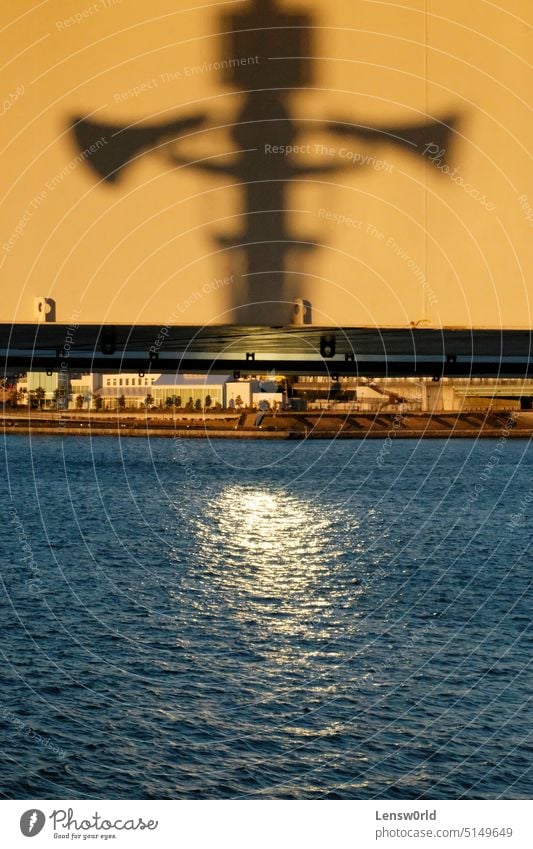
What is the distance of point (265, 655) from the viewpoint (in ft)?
102

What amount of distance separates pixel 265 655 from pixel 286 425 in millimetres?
142761

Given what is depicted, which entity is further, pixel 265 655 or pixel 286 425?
pixel 286 425

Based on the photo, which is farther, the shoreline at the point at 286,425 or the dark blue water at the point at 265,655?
the shoreline at the point at 286,425

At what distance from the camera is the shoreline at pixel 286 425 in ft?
556

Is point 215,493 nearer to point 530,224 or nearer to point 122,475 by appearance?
point 122,475

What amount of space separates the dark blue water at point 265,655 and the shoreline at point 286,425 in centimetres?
10047

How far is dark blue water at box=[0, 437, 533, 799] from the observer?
23328mm

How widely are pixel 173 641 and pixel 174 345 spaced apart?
745 cm

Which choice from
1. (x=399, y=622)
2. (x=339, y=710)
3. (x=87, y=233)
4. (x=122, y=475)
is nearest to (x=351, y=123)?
(x=87, y=233)

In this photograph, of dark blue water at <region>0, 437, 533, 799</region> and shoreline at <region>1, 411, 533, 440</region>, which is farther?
shoreline at <region>1, 411, 533, 440</region>

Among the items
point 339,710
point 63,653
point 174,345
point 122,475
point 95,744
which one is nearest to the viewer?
point 95,744

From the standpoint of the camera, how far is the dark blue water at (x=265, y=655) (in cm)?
2333

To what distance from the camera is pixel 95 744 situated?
2439 cm

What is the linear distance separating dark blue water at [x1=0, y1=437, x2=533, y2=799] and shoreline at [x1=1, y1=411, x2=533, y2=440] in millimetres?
100468
